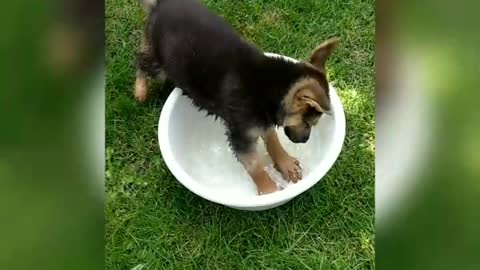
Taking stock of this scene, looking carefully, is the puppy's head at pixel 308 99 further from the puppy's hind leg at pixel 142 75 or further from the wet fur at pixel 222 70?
the puppy's hind leg at pixel 142 75

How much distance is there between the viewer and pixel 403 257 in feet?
6.03

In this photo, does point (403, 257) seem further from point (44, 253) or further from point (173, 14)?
point (173, 14)

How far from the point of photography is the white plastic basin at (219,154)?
2.46m

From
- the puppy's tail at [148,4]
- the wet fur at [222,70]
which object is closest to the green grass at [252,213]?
the puppy's tail at [148,4]

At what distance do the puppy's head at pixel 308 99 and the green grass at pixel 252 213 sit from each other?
0.42 metres

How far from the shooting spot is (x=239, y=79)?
7.88 feet

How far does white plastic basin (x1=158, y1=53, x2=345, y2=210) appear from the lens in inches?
96.7

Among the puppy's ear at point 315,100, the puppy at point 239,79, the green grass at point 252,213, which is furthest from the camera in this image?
the green grass at point 252,213

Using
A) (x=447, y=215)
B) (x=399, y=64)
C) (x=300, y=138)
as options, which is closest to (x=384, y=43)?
(x=399, y=64)

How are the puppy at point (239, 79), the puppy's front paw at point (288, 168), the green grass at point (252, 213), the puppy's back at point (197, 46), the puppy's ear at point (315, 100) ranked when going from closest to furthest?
the puppy's ear at point (315, 100)
the puppy at point (239, 79)
the puppy's back at point (197, 46)
the green grass at point (252, 213)
the puppy's front paw at point (288, 168)

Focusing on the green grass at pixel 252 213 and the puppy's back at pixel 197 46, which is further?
the green grass at pixel 252 213

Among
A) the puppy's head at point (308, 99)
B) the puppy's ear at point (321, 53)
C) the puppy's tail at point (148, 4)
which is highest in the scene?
the puppy's ear at point (321, 53)

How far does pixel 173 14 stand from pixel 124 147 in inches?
23.6

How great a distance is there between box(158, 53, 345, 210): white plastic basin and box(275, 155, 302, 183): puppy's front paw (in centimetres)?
3
